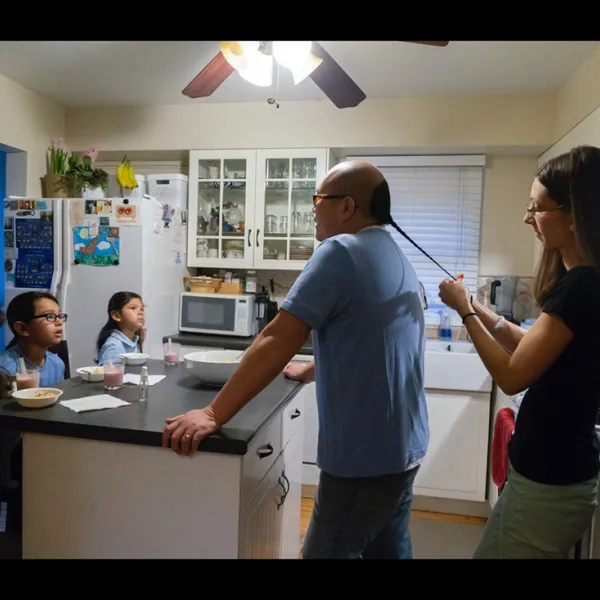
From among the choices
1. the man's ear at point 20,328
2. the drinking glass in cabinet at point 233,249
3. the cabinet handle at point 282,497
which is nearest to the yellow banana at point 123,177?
the drinking glass in cabinet at point 233,249

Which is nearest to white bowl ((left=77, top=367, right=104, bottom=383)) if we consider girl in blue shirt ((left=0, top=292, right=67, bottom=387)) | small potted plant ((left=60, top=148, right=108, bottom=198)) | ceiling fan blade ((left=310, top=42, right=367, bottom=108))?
girl in blue shirt ((left=0, top=292, right=67, bottom=387))

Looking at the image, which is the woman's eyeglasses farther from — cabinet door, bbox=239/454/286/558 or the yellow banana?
the yellow banana

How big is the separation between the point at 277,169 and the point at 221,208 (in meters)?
0.45

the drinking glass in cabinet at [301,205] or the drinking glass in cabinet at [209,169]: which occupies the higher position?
the drinking glass in cabinet at [209,169]

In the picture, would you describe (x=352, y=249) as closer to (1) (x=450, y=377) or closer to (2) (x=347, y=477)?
(2) (x=347, y=477)

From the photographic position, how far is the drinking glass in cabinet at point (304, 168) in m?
3.01

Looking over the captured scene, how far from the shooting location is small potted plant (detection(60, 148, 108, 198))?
9.56 ft

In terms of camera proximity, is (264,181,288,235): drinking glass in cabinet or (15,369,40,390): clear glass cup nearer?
(15,369,40,390): clear glass cup

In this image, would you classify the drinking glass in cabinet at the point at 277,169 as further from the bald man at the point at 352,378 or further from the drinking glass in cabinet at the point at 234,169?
the bald man at the point at 352,378

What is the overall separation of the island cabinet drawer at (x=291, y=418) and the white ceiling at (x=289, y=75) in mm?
1574

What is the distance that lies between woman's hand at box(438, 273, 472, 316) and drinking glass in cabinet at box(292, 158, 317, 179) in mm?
1964

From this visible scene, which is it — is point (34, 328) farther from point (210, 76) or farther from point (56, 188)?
point (56, 188)

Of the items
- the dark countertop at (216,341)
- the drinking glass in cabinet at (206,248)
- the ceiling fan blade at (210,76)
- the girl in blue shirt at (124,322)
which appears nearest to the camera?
the ceiling fan blade at (210,76)

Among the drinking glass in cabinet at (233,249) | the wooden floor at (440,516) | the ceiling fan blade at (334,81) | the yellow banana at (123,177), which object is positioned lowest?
the wooden floor at (440,516)
